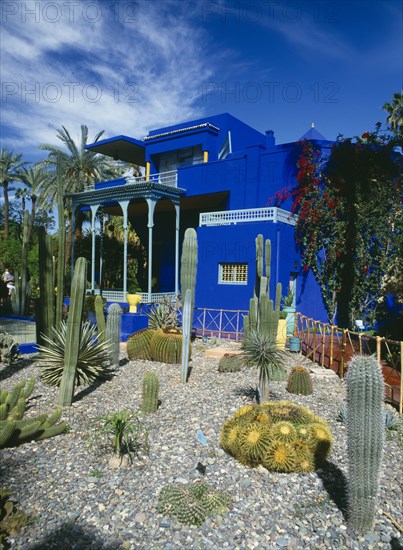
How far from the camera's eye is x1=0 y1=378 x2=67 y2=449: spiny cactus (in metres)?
5.03

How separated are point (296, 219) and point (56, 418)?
11.9 m

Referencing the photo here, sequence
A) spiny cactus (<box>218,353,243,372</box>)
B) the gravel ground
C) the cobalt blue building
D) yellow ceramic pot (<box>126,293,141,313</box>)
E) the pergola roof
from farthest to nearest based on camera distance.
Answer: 1. the pergola roof
2. the cobalt blue building
3. yellow ceramic pot (<box>126,293,141,313</box>)
4. spiny cactus (<box>218,353,243,372</box>)
5. the gravel ground

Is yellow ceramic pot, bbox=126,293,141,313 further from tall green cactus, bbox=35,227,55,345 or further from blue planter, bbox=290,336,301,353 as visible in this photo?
tall green cactus, bbox=35,227,55,345

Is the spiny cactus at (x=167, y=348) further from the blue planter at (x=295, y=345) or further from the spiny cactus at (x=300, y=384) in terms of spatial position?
the blue planter at (x=295, y=345)

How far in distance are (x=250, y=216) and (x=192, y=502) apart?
39.8ft

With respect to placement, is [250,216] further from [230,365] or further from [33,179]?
[33,179]

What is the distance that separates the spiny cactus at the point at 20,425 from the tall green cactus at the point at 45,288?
250 cm

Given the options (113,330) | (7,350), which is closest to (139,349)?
(113,330)

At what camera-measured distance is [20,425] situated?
535 centimetres

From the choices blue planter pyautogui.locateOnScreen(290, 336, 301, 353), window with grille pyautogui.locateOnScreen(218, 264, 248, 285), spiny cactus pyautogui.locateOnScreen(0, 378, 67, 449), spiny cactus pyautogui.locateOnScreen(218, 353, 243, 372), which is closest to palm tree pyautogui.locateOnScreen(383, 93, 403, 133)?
window with grille pyautogui.locateOnScreen(218, 264, 248, 285)

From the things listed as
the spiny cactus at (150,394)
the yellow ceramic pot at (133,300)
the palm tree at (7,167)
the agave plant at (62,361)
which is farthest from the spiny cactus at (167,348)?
the palm tree at (7,167)

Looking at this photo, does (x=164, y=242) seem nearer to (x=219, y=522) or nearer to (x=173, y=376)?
(x=173, y=376)

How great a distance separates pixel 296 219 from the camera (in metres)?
15.4

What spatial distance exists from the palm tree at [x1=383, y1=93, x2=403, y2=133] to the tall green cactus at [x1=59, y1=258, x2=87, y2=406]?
1483 cm
